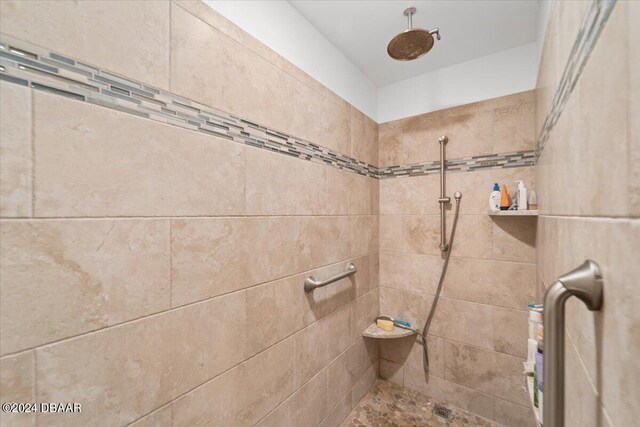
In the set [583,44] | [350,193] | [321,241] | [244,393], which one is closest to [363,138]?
[350,193]

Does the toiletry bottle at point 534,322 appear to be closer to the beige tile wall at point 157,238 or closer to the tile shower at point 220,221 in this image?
the tile shower at point 220,221

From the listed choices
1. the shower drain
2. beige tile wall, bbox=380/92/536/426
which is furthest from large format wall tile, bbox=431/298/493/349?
the shower drain

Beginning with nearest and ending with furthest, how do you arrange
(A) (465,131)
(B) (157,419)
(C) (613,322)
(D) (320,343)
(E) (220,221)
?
(C) (613,322) < (B) (157,419) < (E) (220,221) < (D) (320,343) < (A) (465,131)

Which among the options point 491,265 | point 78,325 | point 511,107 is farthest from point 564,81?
point 78,325

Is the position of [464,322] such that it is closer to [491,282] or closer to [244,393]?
[491,282]

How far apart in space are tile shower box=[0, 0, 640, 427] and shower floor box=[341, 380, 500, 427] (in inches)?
3.7

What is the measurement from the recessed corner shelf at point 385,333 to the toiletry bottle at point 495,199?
1.00 m

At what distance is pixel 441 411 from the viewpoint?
1631 millimetres

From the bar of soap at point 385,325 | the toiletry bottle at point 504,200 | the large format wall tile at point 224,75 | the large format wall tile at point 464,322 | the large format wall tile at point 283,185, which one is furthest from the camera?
the bar of soap at point 385,325

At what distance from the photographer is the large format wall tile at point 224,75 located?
2.57 feet

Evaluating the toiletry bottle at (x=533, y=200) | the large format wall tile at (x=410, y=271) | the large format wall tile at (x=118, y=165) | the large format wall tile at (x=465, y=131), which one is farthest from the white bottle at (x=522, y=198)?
the large format wall tile at (x=118, y=165)

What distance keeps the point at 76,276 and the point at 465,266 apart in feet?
6.23

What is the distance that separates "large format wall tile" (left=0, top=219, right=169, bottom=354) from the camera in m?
0.51

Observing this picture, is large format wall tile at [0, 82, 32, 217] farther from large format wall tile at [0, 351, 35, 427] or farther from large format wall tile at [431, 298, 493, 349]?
large format wall tile at [431, 298, 493, 349]
